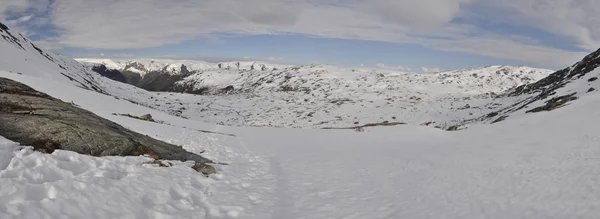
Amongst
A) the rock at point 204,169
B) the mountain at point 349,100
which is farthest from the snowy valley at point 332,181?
the mountain at point 349,100

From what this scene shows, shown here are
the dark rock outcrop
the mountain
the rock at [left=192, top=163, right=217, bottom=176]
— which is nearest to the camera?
the dark rock outcrop

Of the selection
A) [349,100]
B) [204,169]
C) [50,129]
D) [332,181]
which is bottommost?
[332,181]

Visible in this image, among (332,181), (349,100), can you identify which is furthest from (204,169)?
(349,100)

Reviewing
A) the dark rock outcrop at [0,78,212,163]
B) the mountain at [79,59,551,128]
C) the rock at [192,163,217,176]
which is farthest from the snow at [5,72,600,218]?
the mountain at [79,59,551,128]

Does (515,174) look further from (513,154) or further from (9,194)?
(9,194)

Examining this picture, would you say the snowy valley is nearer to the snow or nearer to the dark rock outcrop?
the snow

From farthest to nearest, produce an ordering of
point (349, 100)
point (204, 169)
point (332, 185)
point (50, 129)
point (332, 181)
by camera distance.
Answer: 1. point (349, 100)
2. point (332, 181)
3. point (332, 185)
4. point (204, 169)
5. point (50, 129)

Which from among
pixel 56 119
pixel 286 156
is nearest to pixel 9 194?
pixel 56 119

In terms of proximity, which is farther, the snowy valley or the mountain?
the mountain

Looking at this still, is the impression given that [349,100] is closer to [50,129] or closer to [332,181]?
[332,181]
